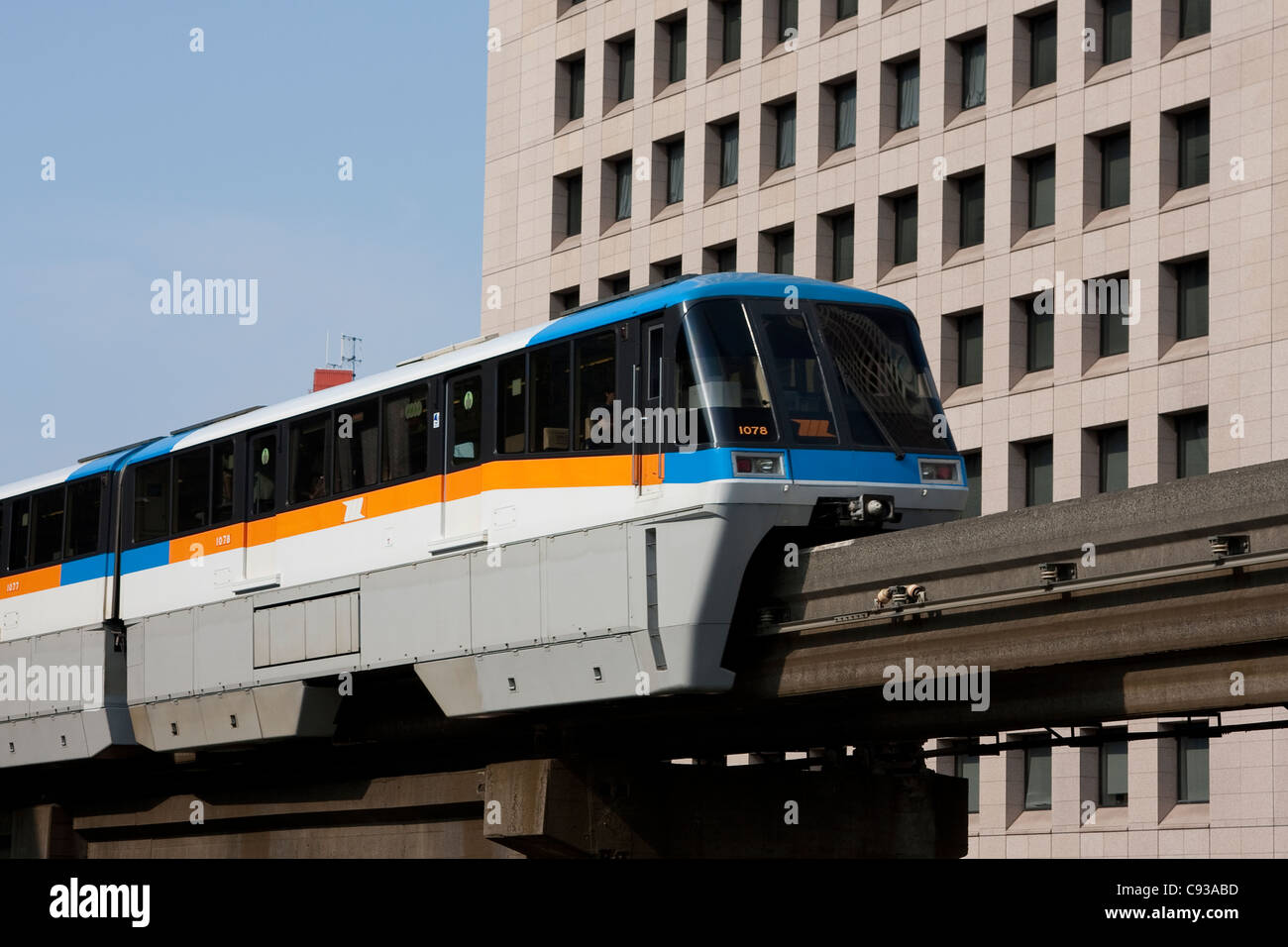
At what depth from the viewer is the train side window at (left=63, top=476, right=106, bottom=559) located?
32.2 meters

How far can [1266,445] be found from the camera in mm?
45031

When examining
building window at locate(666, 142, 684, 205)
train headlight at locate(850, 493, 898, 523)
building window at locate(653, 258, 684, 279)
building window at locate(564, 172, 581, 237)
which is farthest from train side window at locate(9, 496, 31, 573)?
building window at locate(564, 172, 581, 237)

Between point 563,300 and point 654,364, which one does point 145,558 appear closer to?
point 654,364

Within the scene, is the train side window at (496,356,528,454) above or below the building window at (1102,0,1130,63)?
below

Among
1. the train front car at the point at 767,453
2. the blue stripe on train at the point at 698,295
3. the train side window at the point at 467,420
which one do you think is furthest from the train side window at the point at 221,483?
the train front car at the point at 767,453

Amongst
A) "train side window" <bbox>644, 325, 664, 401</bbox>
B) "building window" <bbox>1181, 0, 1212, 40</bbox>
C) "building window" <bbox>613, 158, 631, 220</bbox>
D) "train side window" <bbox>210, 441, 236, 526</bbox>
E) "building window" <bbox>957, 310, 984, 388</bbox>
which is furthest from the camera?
"building window" <bbox>613, 158, 631, 220</bbox>

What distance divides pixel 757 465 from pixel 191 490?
456 inches

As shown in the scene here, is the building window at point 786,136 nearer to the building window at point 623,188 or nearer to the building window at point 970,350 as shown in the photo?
the building window at point 623,188

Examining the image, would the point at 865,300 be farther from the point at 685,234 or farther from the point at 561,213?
the point at 561,213

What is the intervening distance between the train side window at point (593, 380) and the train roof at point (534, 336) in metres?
0.21

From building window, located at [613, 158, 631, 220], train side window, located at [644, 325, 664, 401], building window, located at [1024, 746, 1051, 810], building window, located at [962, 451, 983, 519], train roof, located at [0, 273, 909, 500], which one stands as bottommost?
building window, located at [1024, 746, 1051, 810]

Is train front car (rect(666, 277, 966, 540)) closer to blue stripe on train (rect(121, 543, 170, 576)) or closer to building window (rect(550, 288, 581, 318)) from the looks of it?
blue stripe on train (rect(121, 543, 170, 576))

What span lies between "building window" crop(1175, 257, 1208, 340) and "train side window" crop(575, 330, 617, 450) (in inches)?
1097
